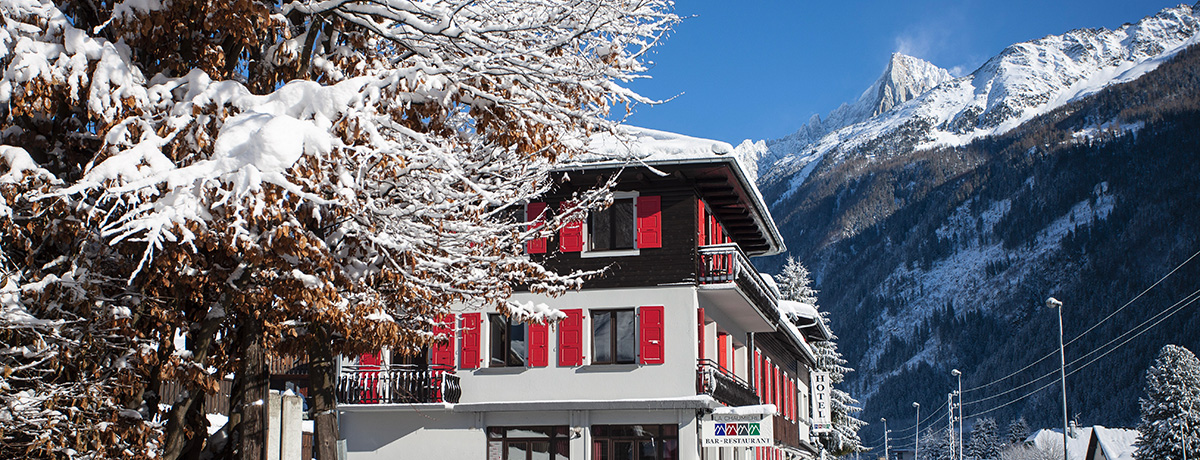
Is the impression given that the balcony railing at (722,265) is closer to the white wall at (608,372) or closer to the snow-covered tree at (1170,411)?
the white wall at (608,372)

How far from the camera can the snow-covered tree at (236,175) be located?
8.12 metres

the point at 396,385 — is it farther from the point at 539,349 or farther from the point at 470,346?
the point at 539,349

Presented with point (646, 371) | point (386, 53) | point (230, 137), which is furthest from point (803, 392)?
point (230, 137)

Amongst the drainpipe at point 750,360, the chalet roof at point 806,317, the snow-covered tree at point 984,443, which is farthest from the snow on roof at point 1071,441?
the drainpipe at point 750,360

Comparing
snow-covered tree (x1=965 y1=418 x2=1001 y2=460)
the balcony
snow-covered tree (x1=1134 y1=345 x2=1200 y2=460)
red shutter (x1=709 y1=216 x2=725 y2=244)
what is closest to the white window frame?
the balcony

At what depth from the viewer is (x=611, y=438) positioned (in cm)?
2767

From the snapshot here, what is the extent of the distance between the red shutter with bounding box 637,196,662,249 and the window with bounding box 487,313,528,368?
364cm

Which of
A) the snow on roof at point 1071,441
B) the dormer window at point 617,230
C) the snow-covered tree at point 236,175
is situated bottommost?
the snow-covered tree at point 236,175

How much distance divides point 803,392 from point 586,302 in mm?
24096

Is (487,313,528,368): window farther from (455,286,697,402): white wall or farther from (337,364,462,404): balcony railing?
(337,364,462,404): balcony railing

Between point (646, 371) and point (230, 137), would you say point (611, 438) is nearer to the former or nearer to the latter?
point (646, 371)

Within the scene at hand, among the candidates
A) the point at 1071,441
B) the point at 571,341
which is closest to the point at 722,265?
the point at 571,341

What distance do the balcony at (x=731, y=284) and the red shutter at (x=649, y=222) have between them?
1.11 metres

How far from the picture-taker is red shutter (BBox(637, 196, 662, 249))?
28.2 meters
